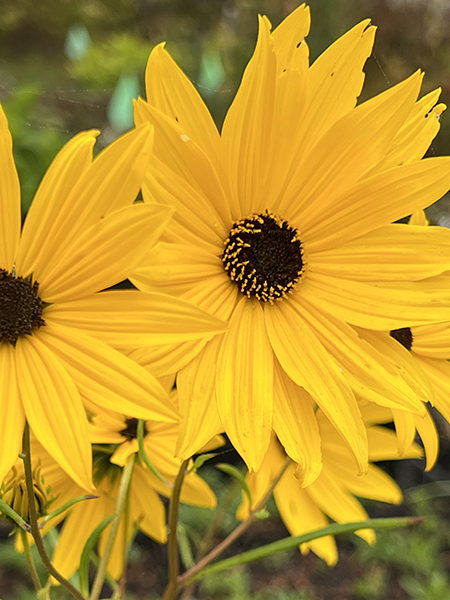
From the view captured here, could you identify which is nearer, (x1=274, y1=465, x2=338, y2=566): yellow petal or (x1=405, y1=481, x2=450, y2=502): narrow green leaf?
(x1=274, y1=465, x2=338, y2=566): yellow petal

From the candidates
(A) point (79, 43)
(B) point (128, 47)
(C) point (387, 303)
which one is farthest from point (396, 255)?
(B) point (128, 47)

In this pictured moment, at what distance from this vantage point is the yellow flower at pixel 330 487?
1.54ft

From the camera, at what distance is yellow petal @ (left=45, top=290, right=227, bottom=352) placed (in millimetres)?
246

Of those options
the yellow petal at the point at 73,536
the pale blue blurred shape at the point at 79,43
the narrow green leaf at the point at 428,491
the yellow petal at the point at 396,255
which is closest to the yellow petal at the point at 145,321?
the yellow petal at the point at 396,255

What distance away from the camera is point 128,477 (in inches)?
14.1

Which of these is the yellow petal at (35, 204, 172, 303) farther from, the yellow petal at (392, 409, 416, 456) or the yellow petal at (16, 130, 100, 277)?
the yellow petal at (392, 409, 416, 456)

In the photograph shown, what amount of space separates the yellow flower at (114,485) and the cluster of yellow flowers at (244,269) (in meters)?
0.06

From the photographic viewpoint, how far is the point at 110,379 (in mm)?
243

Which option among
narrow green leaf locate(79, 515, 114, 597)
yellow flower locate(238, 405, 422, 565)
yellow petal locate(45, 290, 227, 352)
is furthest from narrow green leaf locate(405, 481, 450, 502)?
yellow petal locate(45, 290, 227, 352)

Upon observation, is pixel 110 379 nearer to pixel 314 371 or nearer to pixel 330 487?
pixel 314 371

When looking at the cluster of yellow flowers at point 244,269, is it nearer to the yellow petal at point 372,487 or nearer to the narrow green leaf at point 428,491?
the yellow petal at point 372,487

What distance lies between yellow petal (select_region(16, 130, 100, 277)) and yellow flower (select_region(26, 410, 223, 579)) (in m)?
0.16

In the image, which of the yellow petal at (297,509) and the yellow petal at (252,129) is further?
the yellow petal at (297,509)

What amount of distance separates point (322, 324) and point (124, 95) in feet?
1.63
